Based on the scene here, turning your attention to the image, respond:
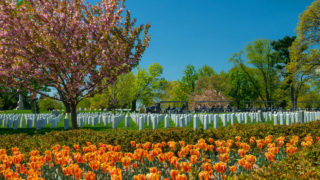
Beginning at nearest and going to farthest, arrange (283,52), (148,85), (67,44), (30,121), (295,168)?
(295,168) < (67,44) < (30,121) < (283,52) < (148,85)

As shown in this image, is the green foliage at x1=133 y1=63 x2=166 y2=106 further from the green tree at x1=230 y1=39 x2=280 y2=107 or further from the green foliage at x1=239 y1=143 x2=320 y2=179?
the green foliage at x1=239 y1=143 x2=320 y2=179

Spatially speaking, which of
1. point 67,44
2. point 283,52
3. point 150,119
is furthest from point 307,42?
point 67,44

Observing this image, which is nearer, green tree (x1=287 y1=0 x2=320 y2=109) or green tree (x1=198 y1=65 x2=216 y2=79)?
green tree (x1=287 y1=0 x2=320 y2=109)

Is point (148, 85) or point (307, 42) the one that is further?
point (148, 85)

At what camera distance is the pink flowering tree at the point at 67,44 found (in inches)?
438

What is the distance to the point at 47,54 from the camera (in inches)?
440

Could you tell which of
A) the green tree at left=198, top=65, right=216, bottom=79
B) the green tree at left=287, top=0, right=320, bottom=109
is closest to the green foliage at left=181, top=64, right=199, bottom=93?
the green tree at left=198, top=65, right=216, bottom=79

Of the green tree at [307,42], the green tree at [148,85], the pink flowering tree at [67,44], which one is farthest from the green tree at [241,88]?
the pink flowering tree at [67,44]

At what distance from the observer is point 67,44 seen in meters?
11.6

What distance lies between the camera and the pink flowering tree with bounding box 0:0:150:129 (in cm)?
1113

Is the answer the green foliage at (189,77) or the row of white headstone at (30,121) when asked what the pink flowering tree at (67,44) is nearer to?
the row of white headstone at (30,121)

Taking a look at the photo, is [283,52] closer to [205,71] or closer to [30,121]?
[205,71]

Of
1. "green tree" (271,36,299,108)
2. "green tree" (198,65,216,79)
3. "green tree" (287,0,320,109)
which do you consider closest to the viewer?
"green tree" (287,0,320,109)

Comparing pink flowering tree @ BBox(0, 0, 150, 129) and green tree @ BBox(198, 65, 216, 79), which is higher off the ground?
green tree @ BBox(198, 65, 216, 79)
